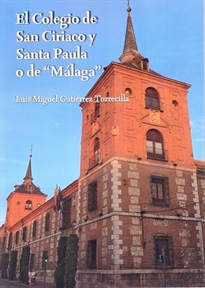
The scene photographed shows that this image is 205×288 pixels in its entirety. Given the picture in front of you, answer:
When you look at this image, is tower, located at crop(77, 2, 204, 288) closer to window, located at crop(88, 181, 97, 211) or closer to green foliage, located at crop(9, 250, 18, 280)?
window, located at crop(88, 181, 97, 211)

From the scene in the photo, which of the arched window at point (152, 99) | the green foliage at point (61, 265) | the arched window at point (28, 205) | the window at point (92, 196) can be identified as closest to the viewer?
the window at point (92, 196)

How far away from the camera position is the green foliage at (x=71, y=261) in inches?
840

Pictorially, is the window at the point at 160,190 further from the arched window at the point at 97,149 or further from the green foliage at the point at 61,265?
the green foliage at the point at 61,265

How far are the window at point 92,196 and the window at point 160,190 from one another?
4026 millimetres

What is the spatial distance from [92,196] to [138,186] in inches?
158

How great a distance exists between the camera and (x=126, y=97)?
22281mm

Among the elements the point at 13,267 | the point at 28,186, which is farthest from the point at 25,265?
the point at 28,186

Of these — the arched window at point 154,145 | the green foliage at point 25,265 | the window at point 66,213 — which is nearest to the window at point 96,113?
the arched window at point 154,145

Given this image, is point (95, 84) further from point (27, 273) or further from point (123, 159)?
point (27, 273)

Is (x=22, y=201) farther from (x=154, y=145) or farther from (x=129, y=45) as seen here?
(x=154, y=145)

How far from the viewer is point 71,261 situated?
21.7m

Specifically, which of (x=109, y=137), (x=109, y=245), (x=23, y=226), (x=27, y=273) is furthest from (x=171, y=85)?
(x=23, y=226)

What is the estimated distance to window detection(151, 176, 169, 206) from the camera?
20375 mm

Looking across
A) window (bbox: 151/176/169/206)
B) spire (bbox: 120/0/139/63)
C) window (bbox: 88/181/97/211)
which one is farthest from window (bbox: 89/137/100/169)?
spire (bbox: 120/0/139/63)
